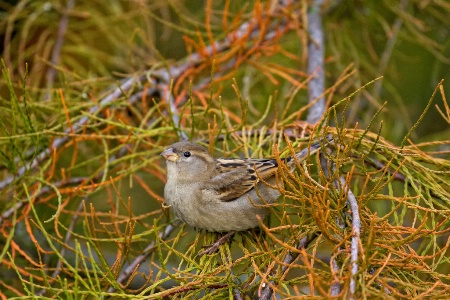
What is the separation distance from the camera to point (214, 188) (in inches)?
141

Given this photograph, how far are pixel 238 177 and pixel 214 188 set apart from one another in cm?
14

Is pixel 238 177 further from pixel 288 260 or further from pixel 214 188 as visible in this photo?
pixel 288 260

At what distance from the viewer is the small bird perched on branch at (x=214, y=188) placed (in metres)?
3.33

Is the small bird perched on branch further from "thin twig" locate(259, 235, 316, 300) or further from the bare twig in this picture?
"thin twig" locate(259, 235, 316, 300)

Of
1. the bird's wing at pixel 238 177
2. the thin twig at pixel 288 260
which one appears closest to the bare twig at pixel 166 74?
the bird's wing at pixel 238 177

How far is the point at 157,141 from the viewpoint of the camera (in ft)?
12.4

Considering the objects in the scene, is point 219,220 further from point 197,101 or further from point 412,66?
point 412,66

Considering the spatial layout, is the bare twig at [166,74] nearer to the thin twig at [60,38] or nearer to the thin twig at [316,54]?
the thin twig at [316,54]

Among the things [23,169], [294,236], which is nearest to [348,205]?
[294,236]

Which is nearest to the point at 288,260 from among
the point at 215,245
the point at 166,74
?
the point at 215,245

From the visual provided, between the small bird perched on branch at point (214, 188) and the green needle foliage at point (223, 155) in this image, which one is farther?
the small bird perched on branch at point (214, 188)

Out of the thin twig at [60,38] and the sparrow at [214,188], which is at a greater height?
the thin twig at [60,38]

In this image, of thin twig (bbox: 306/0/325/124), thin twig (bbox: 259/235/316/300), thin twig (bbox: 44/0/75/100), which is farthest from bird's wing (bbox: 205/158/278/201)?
thin twig (bbox: 44/0/75/100)

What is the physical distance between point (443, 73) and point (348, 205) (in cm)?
301
